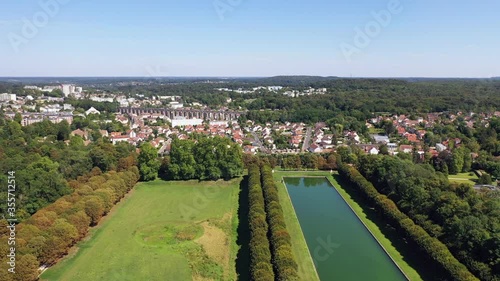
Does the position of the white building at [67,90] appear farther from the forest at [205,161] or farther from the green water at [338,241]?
the green water at [338,241]

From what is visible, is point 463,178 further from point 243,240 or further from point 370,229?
point 243,240

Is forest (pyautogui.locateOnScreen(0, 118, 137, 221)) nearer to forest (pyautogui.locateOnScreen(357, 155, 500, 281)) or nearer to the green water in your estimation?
the green water

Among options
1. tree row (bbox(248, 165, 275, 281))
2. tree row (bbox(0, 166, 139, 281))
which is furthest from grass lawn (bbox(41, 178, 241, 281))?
tree row (bbox(248, 165, 275, 281))

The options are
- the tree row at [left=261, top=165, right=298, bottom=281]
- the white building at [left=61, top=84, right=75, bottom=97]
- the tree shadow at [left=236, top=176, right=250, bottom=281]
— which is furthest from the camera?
the white building at [left=61, top=84, right=75, bottom=97]

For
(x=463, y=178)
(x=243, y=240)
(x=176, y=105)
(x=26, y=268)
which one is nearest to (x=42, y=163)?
(x=26, y=268)

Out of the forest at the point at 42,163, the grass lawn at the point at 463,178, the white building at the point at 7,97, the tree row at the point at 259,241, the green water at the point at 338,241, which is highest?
the white building at the point at 7,97

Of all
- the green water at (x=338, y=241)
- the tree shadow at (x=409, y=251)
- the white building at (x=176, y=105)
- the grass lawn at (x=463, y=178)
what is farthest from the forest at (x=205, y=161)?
the white building at (x=176, y=105)

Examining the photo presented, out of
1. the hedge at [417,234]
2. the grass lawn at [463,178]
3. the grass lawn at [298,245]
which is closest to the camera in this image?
the hedge at [417,234]
